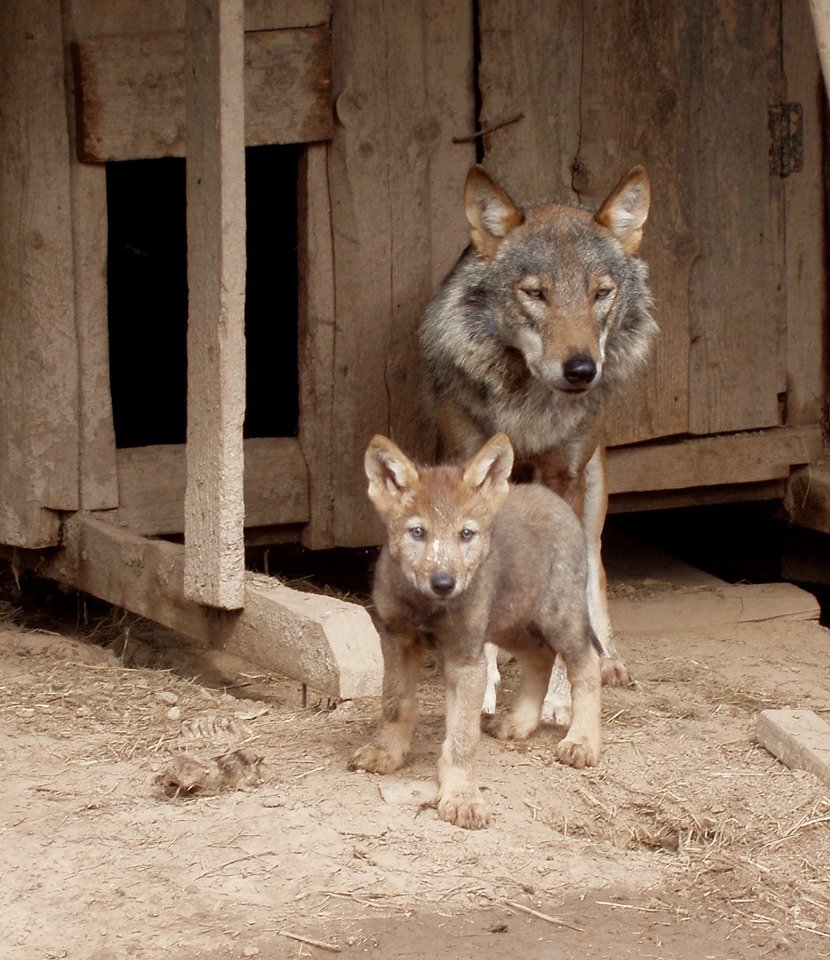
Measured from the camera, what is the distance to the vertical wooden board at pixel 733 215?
7.22m

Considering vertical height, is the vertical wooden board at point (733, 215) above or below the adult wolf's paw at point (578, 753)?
above

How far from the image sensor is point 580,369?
5.65 metres

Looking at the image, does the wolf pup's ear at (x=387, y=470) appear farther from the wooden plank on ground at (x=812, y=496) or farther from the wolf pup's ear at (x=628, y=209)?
the wooden plank on ground at (x=812, y=496)

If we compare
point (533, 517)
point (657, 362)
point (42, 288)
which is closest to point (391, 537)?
point (533, 517)

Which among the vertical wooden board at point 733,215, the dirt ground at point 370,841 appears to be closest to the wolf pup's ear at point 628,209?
the vertical wooden board at point 733,215

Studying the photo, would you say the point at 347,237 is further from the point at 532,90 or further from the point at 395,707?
the point at 395,707

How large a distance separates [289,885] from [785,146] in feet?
16.5

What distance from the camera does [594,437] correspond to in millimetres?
6395

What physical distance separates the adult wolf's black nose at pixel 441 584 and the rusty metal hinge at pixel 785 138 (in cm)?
405

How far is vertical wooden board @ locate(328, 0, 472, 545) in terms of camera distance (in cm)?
662

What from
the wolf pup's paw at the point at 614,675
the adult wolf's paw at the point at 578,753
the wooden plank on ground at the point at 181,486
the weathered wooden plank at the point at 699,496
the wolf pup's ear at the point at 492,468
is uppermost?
the wolf pup's ear at the point at 492,468

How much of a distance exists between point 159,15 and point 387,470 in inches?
108

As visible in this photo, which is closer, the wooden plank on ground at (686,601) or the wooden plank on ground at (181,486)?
the wooden plank on ground at (181,486)

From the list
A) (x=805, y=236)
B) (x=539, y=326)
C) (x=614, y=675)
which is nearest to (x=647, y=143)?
(x=805, y=236)
